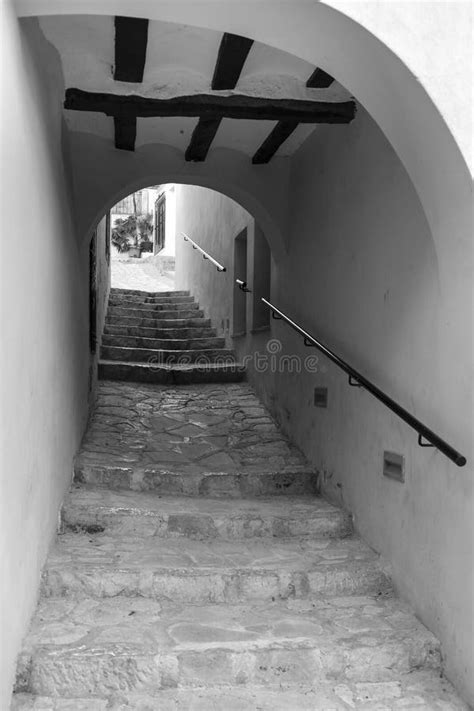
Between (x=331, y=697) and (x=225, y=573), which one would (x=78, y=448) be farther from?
(x=331, y=697)

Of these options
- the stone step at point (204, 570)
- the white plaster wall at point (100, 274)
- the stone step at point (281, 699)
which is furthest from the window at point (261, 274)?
the stone step at point (281, 699)

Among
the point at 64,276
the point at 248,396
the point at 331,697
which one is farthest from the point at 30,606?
the point at 248,396

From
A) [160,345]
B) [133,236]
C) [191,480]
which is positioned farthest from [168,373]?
[133,236]

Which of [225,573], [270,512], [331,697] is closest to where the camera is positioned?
[331,697]

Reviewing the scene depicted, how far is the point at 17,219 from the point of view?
211cm

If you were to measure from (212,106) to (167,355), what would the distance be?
4.26 meters

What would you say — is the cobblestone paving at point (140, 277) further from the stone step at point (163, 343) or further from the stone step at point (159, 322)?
the stone step at point (163, 343)

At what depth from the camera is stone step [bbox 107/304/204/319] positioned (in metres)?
8.78

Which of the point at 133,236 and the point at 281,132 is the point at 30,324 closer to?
the point at 281,132

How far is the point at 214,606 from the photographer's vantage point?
2.79 metres

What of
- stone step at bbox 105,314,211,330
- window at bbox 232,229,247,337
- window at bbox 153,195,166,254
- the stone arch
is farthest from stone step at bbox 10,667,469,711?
window at bbox 153,195,166,254

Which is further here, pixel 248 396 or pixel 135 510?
pixel 248 396

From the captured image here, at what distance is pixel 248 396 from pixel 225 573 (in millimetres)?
3487

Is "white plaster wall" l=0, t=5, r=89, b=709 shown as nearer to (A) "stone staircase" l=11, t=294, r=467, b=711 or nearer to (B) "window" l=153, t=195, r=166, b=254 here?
(A) "stone staircase" l=11, t=294, r=467, b=711
